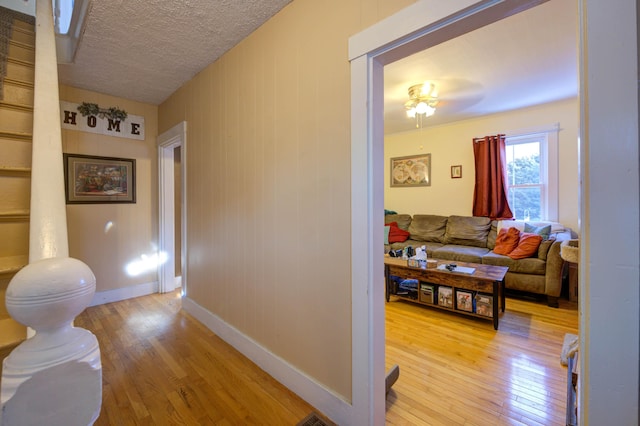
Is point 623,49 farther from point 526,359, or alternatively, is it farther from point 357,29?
point 526,359

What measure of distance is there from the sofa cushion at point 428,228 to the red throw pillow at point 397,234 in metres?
0.14

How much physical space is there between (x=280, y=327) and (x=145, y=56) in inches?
103

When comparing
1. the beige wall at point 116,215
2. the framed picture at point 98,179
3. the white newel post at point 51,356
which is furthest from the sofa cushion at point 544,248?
the framed picture at point 98,179

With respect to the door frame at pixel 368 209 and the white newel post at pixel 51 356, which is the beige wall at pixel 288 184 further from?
the white newel post at pixel 51 356

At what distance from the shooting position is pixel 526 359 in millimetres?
2078

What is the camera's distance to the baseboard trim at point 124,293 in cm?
325

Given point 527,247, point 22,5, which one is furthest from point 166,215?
point 527,247

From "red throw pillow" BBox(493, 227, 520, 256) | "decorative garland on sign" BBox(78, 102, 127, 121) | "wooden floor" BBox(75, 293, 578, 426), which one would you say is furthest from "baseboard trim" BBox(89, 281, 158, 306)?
"red throw pillow" BBox(493, 227, 520, 256)

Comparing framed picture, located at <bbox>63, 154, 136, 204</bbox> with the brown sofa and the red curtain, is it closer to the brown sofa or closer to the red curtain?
the brown sofa

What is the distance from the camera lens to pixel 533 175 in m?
4.08

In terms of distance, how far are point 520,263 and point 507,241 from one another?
0.44 m

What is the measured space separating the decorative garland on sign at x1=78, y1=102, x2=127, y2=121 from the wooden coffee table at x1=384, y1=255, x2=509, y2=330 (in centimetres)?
381

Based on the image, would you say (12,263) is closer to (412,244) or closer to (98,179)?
(98,179)

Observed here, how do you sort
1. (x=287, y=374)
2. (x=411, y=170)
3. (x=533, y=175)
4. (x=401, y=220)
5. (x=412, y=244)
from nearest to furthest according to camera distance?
(x=287, y=374)
(x=533, y=175)
(x=412, y=244)
(x=401, y=220)
(x=411, y=170)
